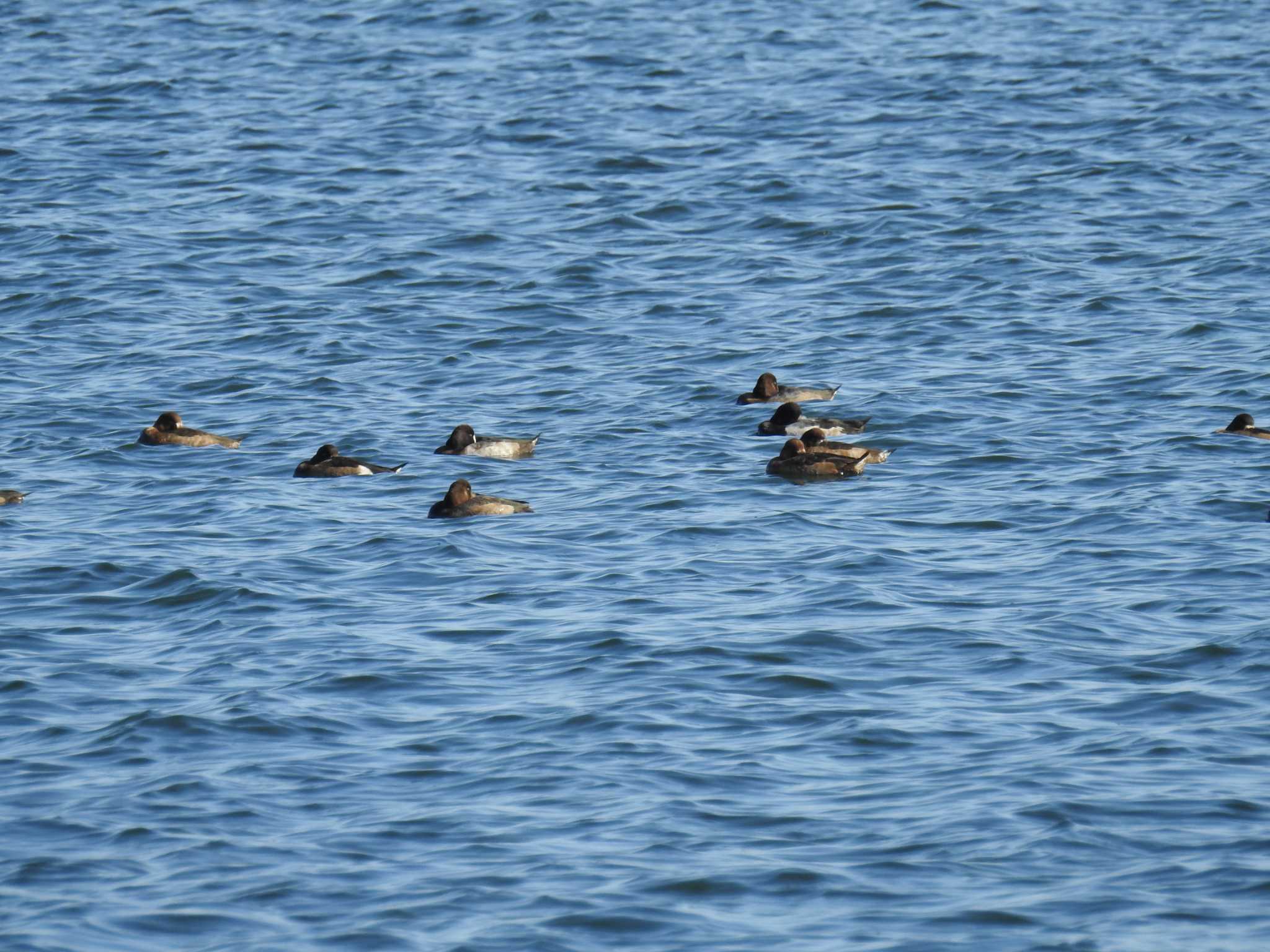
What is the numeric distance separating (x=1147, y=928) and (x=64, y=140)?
26518mm

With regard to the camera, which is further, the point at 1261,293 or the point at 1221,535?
the point at 1261,293

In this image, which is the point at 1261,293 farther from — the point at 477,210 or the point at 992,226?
the point at 477,210

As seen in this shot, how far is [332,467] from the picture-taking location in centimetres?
1770

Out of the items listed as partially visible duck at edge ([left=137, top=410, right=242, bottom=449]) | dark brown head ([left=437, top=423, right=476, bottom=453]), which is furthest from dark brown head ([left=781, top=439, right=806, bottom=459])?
partially visible duck at edge ([left=137, top=410, right=242, bottom=449])

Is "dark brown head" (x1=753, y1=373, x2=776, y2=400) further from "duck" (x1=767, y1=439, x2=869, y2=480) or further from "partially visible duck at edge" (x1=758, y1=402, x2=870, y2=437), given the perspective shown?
"duck" (x1=767, y1=439, x2=869, y2=480)

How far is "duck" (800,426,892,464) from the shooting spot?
698 inches

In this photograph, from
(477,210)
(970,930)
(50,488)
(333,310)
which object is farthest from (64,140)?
(970,930)

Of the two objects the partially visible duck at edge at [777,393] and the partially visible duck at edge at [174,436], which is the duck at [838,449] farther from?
the partially visible duck at edge at [174,436]

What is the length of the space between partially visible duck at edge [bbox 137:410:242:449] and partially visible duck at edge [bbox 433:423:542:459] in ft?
7.34

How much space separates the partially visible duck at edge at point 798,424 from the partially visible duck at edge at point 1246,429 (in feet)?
10.9

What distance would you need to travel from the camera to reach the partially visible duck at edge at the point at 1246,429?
18.0 meters

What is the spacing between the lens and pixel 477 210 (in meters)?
28.4

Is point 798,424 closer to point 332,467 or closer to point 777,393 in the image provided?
point 777,393

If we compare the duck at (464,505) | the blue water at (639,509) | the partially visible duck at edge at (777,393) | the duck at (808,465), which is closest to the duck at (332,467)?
the blue water at (639,509)
